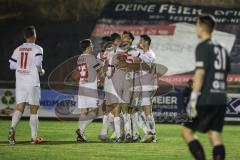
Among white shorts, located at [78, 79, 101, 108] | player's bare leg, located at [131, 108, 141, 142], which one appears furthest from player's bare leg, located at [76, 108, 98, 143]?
player's bare leg, located at [131, 108, 141, 142]

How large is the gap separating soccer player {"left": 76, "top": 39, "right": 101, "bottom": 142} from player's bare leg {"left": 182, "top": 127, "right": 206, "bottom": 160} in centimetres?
673

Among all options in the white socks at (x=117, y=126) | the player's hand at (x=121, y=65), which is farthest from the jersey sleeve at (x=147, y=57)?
the white socks at (x=117, y=126)

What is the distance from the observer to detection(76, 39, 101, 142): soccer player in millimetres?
17422

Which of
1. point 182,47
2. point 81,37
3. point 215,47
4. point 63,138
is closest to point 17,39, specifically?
point 81,37

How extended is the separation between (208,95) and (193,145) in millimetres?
744

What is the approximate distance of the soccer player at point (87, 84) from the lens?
17422 millimetres

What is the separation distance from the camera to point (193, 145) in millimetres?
10680

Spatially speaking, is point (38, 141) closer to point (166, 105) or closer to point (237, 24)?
point (166, 105)

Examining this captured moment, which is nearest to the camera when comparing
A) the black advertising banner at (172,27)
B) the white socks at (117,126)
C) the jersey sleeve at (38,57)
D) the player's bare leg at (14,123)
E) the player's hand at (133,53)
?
the player's bare leg at (14,123)

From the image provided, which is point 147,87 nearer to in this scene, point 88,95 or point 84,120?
point 88,95

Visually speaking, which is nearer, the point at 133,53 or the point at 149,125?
the point at 133,53

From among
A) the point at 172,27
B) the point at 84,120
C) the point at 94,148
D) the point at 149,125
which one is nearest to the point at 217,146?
the point at 94,148

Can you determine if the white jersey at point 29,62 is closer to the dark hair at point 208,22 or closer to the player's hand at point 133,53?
the player's hand at point 133,53

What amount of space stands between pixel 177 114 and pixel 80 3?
34.4 feet
